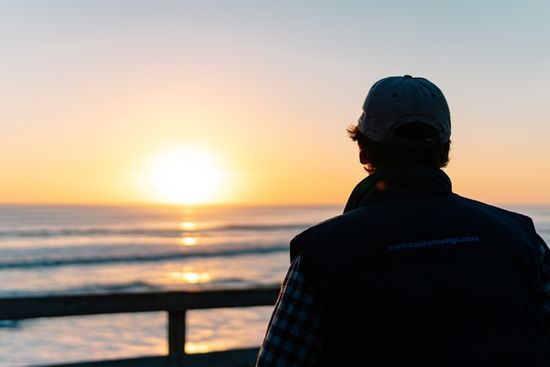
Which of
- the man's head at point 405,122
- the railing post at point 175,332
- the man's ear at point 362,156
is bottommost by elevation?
the railing post at point 175,332

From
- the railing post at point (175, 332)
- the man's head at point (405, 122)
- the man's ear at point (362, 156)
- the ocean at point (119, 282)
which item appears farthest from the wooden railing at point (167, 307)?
the man's head at point (405, 122)

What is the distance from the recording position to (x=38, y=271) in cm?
2614

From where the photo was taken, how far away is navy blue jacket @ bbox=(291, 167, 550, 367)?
1374 mm

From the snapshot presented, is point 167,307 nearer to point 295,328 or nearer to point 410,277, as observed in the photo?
point 295,328

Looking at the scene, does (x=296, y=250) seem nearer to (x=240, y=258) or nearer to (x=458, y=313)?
(x=458, y=313)

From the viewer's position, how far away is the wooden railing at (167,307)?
347 cm

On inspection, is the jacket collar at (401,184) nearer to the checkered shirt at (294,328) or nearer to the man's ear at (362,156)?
the man's ear at (362,156)

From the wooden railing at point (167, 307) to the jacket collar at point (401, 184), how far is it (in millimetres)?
2337

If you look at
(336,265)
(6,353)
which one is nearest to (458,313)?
(336,265)

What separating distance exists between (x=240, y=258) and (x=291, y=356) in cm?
3201

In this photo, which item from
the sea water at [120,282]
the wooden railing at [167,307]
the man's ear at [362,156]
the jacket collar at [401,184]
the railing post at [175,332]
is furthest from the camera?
the sea water at [120,282]

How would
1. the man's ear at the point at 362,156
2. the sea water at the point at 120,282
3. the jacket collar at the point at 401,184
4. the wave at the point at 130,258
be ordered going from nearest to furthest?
1. the jacket collar at the point at 401,184
2. the man's ear at the point at 362,156
3. the sea water at the point at 120,282
4. the wave at the point at 130,258

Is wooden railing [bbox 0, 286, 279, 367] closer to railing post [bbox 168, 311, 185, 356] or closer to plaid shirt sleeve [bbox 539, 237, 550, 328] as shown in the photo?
railing post [bbox 168, 311, 185, 356]

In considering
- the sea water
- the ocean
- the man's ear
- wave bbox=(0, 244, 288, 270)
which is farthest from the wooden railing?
wave bbox=(0, 244, 288, 270)
